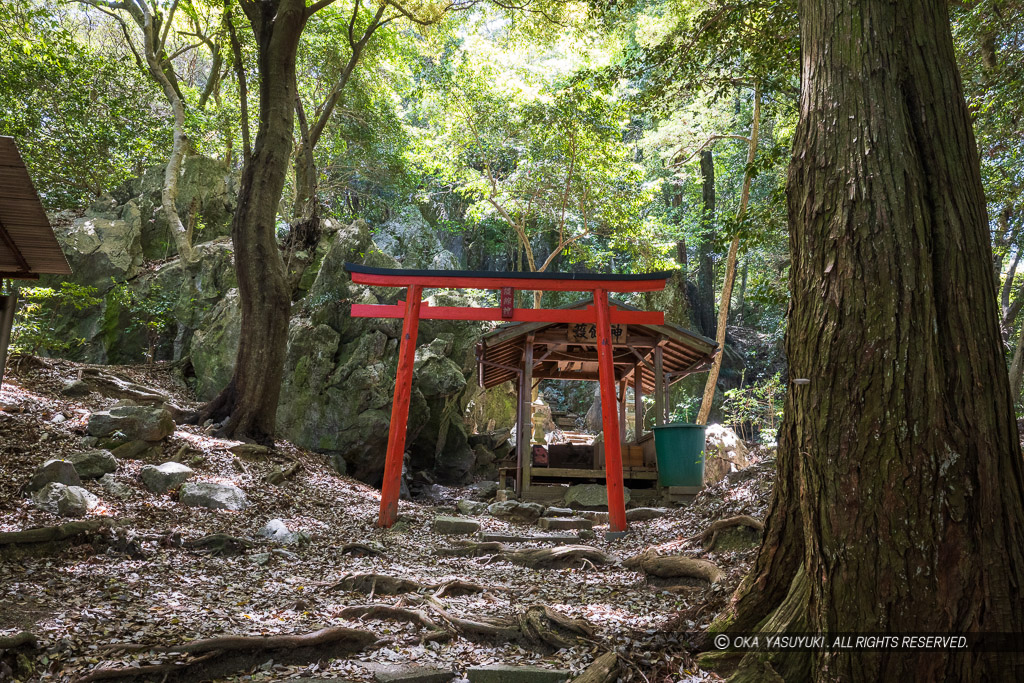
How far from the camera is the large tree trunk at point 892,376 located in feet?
7.30

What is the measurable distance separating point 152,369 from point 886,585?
43.7ft

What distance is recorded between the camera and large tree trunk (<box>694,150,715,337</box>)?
73.9 ft

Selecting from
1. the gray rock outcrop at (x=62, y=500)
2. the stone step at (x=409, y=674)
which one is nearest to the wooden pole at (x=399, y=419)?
the gray rock outcrop at (x=62, y=500)

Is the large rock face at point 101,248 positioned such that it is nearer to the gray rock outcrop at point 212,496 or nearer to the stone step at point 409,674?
the gray rock outcrop at point 212,496

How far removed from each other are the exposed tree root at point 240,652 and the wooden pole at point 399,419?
392 centimetres

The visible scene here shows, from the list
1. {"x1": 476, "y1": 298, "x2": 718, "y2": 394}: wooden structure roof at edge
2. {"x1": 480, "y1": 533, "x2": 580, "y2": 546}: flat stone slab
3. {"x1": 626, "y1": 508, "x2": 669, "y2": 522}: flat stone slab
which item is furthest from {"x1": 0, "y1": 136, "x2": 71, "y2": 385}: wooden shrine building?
{"x1": 476, "y1": 298, "x2": 718, "y2": 394}: wooden structure roof at edge

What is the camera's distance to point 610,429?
24.5 feet

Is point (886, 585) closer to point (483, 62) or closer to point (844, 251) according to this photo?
point (844, 251)

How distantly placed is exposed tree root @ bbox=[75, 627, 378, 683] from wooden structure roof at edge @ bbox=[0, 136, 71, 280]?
2.11m

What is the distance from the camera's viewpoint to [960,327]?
2.40m

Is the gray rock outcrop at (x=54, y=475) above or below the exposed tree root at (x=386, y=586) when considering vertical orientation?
above

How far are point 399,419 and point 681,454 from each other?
13.8 feet

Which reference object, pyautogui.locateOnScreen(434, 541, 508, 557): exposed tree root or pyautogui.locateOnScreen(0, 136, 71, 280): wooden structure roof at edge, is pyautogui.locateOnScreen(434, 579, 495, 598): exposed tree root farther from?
pyautogui.locateOnScreen(0, 136, 71, 280): wooden structure roof at edge

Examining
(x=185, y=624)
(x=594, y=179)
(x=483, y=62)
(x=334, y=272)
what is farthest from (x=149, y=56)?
(x=185, y=624)
